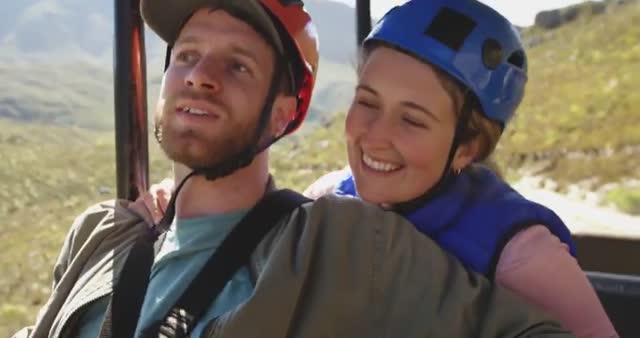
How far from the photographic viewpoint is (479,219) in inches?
65.4

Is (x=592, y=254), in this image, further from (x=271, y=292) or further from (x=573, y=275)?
(x=271, y=292)

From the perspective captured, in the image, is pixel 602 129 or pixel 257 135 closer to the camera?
pixel 257 135

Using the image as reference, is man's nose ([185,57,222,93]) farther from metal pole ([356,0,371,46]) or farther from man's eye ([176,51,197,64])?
metal pole ([356,0,371,46])

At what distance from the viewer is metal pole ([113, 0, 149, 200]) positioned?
243 cm

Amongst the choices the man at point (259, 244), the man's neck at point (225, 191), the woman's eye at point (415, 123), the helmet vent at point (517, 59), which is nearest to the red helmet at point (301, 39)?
the man at point (259, 244)

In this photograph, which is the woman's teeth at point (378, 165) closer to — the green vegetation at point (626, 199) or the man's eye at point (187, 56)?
the man's eye at point (187, 56)

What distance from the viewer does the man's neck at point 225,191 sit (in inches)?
76.9

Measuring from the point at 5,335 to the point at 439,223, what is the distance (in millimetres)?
2880

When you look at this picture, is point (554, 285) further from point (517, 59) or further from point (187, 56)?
point (187, 56)

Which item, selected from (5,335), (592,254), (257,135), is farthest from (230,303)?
(5,335)

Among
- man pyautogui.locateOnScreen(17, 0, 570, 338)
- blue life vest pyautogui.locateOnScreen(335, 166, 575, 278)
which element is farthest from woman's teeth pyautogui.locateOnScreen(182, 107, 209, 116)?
blue life vest pyautogui.locateOnScreen(335, 166, 575, 278)

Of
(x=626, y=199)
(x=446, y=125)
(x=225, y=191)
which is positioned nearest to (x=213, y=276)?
(x=225, y=191)

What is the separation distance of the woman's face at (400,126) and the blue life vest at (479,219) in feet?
0.21

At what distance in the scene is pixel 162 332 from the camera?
1718mm
